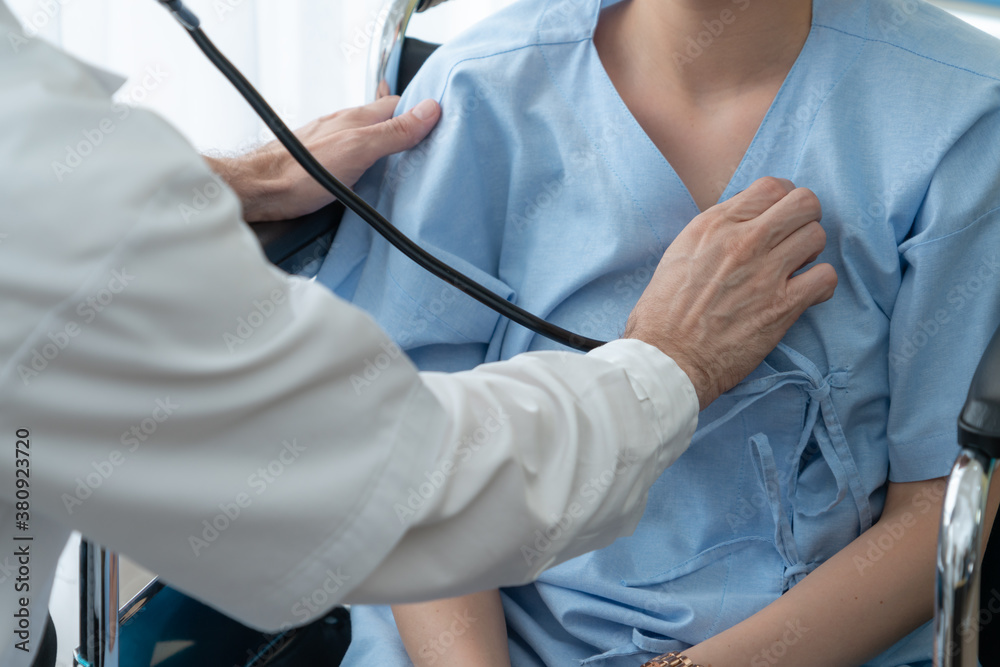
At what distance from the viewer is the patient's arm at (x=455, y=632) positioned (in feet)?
2.81

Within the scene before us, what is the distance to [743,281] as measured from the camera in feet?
2.71

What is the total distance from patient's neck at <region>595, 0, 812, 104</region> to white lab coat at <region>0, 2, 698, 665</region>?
54 cm

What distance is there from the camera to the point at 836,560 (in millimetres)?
853

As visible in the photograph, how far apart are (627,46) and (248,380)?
0.69 metres

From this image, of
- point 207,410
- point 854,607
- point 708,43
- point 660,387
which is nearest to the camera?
point 207,410

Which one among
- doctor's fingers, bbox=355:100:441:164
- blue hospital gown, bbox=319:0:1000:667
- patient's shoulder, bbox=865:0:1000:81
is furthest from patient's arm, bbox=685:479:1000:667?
doctor's fingers, bbox=355:100:441:164

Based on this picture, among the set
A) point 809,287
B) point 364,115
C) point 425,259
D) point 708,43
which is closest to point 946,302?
point 809,287

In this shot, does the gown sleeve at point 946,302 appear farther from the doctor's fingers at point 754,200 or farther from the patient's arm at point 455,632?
the patient's arm at point 455,632

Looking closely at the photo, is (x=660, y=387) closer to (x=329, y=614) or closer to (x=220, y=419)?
(x=220, y=419)

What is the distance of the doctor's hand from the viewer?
2.64ft

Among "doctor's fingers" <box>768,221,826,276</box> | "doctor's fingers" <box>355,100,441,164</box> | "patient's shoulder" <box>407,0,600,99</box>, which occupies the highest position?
"patient's shoulder" <box>407,0,600,99</box>

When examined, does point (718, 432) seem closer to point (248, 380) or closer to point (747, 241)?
point (747, 241)

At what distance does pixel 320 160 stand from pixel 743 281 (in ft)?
1.55

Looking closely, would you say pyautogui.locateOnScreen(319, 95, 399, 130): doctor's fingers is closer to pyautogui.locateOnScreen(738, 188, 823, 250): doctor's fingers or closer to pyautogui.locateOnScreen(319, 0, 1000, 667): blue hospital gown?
pyautogui.locateOnScreen(319, 0, 1000, 667): blue hospital gown
